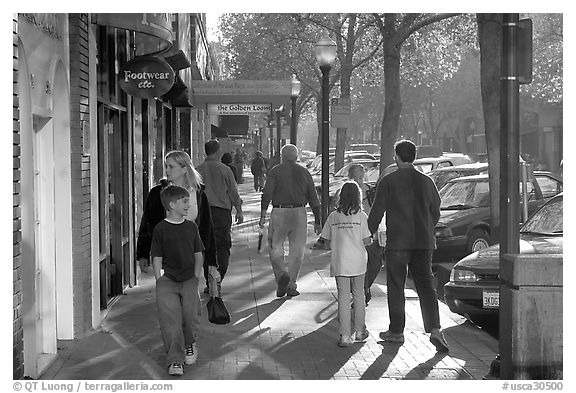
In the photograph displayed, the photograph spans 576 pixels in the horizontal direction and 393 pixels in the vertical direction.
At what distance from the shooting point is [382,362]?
8.78 metres

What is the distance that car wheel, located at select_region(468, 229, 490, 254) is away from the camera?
54.1ft

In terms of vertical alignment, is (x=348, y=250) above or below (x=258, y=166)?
below

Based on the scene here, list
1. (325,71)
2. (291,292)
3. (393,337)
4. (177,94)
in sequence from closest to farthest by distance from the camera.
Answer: (393,337)
(291,292)
(325,71)
(177,94)

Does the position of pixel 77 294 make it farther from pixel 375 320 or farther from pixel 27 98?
pixel 375 320

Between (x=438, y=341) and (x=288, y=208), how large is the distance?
370cm

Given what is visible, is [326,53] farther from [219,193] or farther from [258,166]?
[258,166]

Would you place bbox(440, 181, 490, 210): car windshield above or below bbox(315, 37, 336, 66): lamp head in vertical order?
below

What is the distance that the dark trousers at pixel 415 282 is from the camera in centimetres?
943

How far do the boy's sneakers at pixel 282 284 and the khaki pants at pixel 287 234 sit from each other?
0.17 ft

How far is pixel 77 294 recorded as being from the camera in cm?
931

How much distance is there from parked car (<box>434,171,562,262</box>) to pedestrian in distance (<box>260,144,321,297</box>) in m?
4.04

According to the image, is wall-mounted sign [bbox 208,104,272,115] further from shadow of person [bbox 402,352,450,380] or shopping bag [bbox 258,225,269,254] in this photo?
shadow of person [bbox 402,352,450,380]
